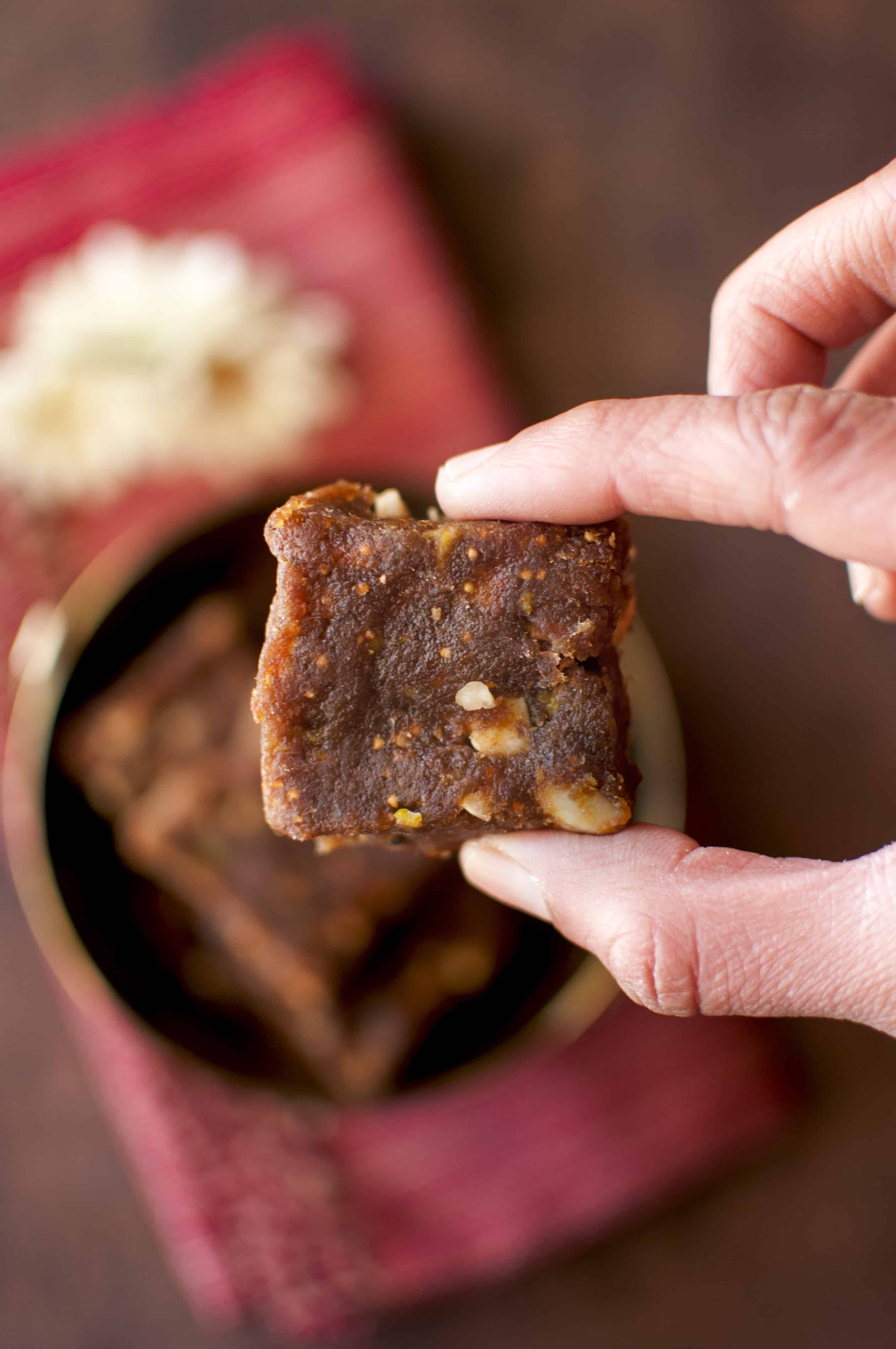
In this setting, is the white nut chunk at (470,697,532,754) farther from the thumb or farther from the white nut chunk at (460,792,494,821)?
the thumb

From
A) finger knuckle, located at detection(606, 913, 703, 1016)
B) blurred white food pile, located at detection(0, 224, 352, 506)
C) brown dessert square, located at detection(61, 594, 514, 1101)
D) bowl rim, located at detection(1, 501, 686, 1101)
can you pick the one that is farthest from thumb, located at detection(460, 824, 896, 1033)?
blurred white food pile, located at detection(0, 224, 352, 506)

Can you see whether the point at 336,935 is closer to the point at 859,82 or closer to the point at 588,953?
the point at 588,953

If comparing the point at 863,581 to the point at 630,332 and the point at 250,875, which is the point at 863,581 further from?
the point at 250,875

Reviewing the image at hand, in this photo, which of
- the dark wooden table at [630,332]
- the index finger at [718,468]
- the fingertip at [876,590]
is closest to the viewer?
the index finger at [718,468]

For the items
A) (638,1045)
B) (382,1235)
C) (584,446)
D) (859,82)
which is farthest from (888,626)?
(382,1235)

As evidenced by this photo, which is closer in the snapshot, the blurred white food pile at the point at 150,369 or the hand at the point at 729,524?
the hand at the point at 729,524

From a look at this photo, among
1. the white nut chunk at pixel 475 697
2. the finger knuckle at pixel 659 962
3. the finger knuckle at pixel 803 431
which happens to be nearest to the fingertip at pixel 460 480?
the white nut chunk at pixel 475 697

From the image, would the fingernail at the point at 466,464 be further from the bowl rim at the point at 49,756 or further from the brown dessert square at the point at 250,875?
the brown dessert square at the point at 250,875
